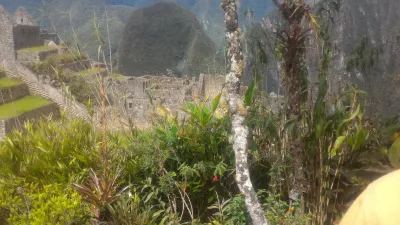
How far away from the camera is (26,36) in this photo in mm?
19922

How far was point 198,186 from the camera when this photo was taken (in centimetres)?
A: 338

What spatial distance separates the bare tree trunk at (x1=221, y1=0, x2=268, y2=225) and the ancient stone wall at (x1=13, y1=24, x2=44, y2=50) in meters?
19.3

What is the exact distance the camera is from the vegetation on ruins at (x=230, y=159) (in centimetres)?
282

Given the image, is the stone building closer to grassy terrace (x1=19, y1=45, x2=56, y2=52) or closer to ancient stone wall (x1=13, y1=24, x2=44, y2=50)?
ancient stone wall (x1=13, y1=24, x2=44, y2=50)

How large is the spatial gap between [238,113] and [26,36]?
20.3m

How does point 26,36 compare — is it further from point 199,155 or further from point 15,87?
point 199,155

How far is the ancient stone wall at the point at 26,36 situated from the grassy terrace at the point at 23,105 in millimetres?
4283

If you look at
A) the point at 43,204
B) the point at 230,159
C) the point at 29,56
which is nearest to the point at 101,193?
the point at 43,204

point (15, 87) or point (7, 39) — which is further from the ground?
point (7, 39)

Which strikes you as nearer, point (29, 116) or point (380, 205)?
point (380, 205)

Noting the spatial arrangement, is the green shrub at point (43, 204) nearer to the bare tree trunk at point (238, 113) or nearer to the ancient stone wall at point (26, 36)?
the bare tree trunk at point (238, 113)

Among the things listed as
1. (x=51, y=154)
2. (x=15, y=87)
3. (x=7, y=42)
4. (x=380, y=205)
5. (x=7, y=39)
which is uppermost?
(x=7, y=39)

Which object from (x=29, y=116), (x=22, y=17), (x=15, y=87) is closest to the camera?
(x=29, y=116)

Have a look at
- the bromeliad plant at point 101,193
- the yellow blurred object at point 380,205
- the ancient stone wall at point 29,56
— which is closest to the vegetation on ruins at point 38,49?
the ancient stone wall at point 29,56
